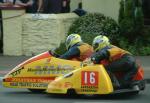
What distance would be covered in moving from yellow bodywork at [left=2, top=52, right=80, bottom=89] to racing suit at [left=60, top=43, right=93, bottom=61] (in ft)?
0.79

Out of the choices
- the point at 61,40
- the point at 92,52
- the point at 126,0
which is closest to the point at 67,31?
the point at 61,40

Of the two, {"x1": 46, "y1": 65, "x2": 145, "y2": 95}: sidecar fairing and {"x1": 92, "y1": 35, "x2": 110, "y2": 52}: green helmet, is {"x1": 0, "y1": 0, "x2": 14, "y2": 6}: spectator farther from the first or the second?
{"x1": 46, "y1": 65, "x2": 145, "y2": 95}: sidecar fairing

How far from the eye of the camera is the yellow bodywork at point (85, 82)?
50.5ft

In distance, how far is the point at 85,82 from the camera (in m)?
15.6

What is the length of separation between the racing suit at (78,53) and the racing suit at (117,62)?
0.67 m

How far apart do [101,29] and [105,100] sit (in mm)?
8050

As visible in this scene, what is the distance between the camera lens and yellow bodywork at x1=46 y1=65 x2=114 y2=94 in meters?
15.4

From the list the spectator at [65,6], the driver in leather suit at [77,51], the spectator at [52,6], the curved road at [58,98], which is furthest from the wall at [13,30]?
the driver in leather suit at [77,51]

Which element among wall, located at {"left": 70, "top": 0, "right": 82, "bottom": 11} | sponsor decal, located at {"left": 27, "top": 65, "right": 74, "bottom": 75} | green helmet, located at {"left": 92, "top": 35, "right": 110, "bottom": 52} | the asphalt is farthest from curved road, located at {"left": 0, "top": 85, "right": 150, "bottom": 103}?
wall, located at {"left": 70, "top": 0, "right": 82, "bottom": 11}

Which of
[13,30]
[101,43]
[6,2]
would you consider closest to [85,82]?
[101,43]

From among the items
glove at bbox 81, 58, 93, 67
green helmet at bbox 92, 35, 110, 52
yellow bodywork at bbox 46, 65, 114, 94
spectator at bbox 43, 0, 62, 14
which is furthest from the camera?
spectator at bbox 43, 0, 62, 14

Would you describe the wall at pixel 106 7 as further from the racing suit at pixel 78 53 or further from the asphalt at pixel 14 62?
the racing suit at pixel 78 53

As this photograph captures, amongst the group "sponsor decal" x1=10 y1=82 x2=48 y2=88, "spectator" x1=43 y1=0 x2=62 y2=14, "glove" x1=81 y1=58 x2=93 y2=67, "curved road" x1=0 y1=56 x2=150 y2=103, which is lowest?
"curved road" x1=0 y1=56 x2=150 y2=103

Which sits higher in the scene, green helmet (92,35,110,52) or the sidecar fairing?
green helmet (92,35,110,52)
